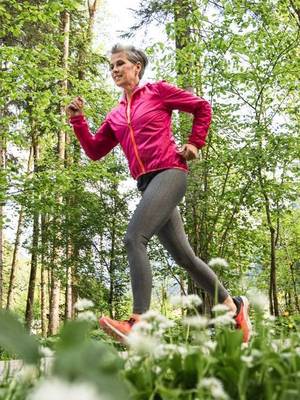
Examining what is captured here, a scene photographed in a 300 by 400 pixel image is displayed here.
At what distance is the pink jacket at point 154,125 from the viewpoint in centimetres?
329

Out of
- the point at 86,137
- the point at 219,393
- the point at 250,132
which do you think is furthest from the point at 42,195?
the point at 219,393

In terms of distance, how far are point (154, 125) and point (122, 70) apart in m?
0.46

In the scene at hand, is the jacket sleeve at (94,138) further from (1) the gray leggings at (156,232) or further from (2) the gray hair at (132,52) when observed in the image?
(1) the gray leggings at (156,232)

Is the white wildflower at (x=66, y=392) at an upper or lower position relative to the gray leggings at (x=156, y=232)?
lower

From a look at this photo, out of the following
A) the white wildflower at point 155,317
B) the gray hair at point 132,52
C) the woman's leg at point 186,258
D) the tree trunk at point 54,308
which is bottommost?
the white wildflower at point 155,317

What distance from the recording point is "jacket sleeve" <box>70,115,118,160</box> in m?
3.74

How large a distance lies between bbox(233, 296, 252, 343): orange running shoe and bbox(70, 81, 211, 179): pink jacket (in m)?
0.86

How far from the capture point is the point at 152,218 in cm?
315

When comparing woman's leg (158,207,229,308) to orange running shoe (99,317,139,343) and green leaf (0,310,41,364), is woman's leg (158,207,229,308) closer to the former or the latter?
orange running shoe (99,317,139,343)

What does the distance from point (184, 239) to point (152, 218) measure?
1.08ft

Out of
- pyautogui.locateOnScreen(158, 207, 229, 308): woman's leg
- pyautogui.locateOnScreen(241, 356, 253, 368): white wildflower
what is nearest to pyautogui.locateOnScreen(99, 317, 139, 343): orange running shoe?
pyautogui.locateOnScreen(158, 207, 229, 308): woman's leg

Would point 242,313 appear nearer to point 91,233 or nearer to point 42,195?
point 42,195

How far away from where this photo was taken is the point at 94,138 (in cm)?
381

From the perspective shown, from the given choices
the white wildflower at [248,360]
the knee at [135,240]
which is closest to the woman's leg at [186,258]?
the knee at [135,240]
